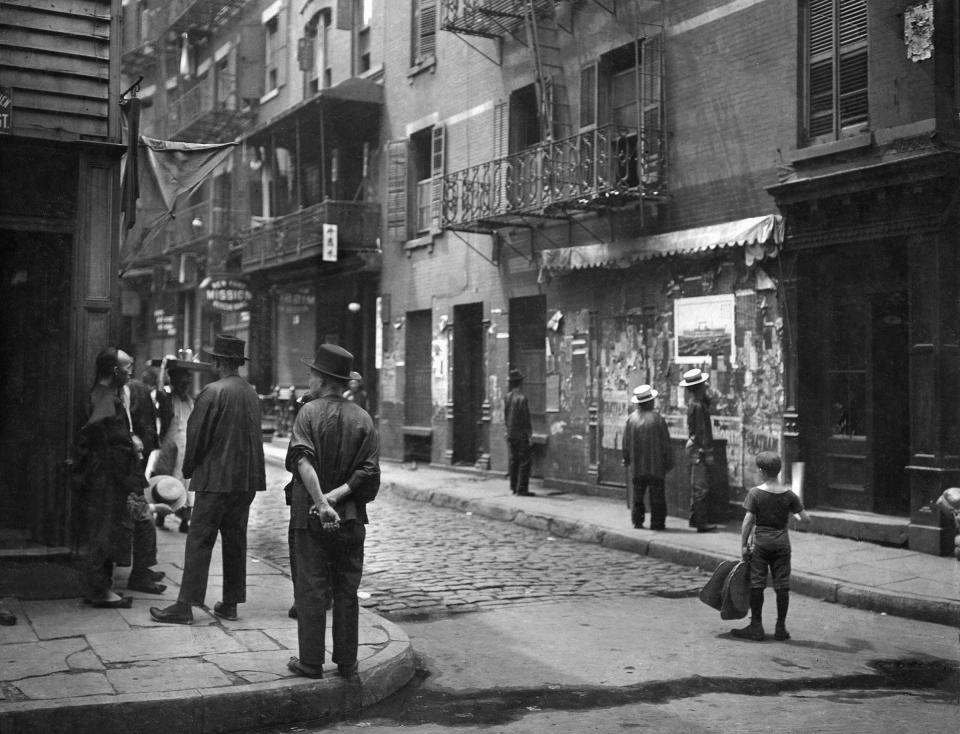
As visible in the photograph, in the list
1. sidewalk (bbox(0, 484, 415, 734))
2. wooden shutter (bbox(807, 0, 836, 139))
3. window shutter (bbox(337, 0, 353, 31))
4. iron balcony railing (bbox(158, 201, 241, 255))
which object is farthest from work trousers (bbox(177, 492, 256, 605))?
iron balcony railing (bbox(158, 201, 241, 255))

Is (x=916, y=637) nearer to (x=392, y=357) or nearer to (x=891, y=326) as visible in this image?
(x=891, y=326)

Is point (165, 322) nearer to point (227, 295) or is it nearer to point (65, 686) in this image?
point (227, 295)

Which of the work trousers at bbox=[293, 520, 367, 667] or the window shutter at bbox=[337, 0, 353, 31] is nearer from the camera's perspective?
the work trousers at bbox=[293, 520, 367, 667]

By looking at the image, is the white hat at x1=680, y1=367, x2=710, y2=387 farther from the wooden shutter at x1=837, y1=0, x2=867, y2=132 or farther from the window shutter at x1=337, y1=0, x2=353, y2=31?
the window shutter at x1=337, y1=0, x2=353, y2=31

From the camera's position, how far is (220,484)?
7094 mm

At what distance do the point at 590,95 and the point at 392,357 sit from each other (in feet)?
27.2

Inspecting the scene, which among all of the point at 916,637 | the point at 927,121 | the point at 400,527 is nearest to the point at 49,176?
the point at 400,527

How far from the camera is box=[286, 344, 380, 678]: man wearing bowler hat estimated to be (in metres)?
5.67

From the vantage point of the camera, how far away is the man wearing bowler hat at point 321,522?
5668mm

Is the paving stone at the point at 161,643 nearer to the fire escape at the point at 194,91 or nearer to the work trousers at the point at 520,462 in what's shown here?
the work trousers at the point at 520,462

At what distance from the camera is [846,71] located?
12.3 m

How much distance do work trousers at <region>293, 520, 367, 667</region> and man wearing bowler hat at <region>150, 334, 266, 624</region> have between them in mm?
1600

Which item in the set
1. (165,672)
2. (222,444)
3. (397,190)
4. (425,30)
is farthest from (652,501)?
(425,30)

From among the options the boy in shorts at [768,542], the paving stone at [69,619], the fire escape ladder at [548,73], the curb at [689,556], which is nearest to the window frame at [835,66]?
the fire escape ladder at [548,73]
